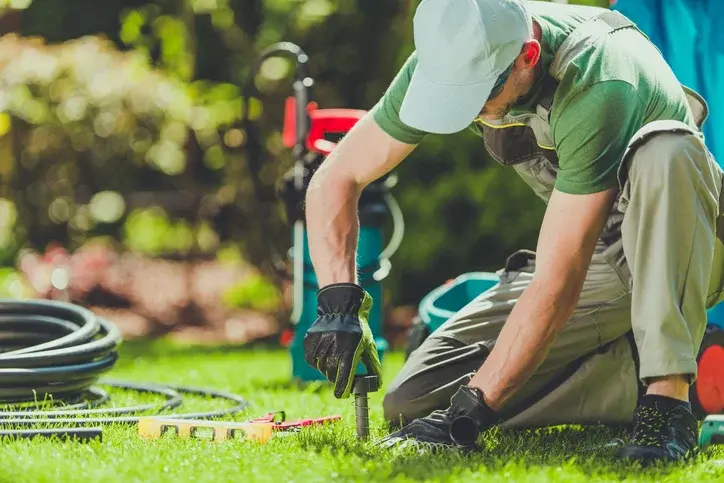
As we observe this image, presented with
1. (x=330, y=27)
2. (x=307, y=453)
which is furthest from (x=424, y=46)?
(x=330, y=27)

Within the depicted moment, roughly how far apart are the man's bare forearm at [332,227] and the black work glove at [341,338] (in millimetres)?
122

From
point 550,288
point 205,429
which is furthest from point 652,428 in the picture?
point 205,429

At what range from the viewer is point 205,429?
315cm

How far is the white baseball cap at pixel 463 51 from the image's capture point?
8.91 ft

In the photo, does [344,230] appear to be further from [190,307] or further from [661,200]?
[190,307]

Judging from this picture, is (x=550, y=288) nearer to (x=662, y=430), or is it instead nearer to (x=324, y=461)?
(x=662, y=430)

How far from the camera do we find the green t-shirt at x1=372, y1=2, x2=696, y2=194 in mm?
2699

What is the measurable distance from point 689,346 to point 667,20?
2035 millimetres

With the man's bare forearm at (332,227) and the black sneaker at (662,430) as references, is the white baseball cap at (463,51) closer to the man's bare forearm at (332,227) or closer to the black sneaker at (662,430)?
the man's bare forearm at (332,227)

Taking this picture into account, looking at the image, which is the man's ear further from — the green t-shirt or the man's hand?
the man's hand

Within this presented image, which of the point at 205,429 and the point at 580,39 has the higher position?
the point at 580,39

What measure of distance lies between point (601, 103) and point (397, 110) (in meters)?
0.65

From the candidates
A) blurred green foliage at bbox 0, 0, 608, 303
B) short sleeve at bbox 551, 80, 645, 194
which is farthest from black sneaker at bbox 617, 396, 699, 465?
blurred green foliage at bbox 0, 0, 608, 303

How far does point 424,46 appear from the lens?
2811mm
